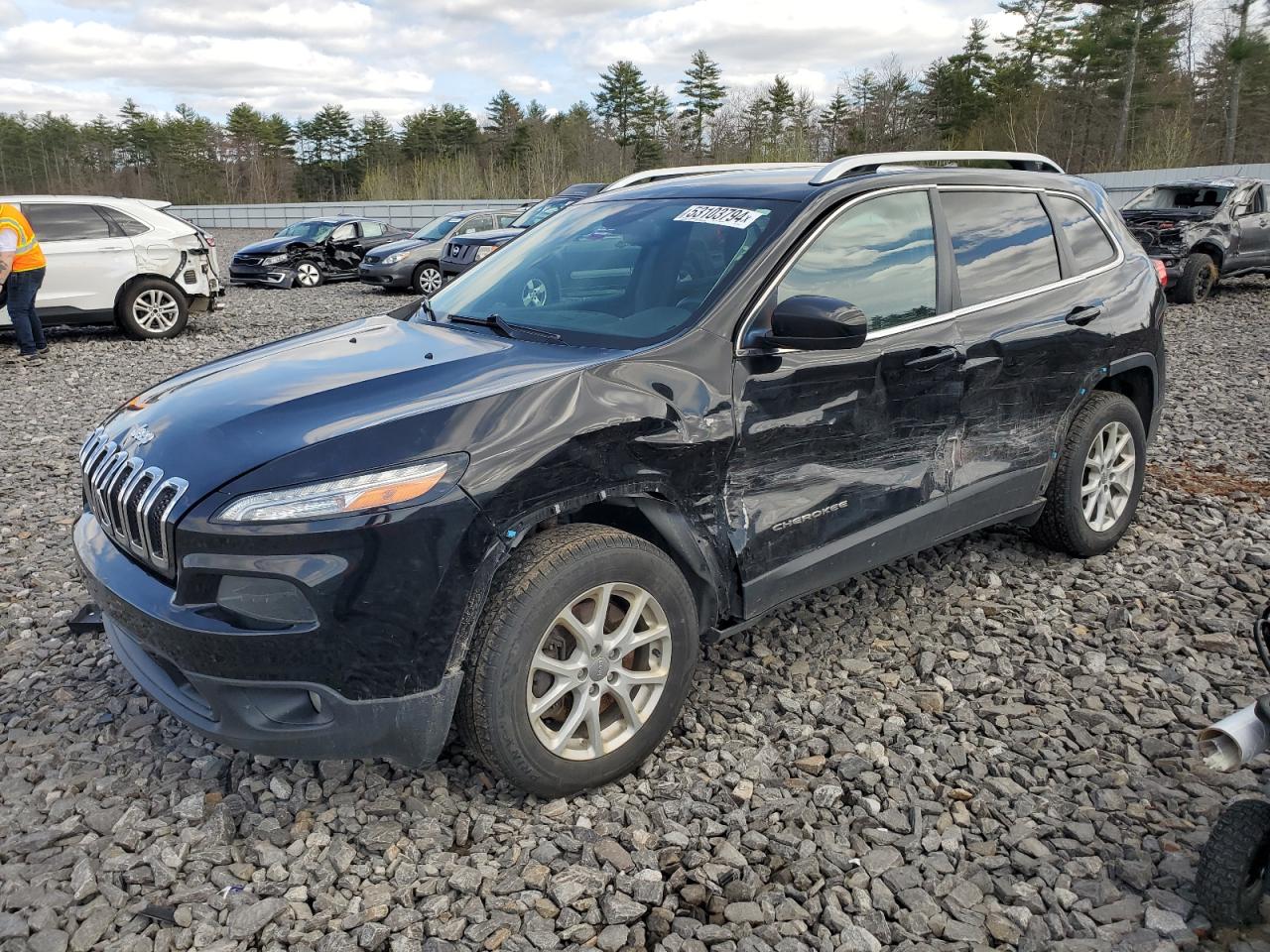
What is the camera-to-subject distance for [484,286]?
3885 millimetres

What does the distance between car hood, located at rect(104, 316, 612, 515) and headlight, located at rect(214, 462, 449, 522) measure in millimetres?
35

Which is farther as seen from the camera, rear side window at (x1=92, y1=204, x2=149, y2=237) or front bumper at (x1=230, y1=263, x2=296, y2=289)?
front bumper at (x1=230, y1=263, x2=296, y2=289)

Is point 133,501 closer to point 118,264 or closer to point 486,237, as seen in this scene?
point 118,264

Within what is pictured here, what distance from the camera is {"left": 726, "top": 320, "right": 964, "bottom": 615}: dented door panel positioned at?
3.07m

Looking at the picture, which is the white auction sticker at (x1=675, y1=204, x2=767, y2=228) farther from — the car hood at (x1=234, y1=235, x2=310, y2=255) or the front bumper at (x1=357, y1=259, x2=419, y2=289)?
the car hood at (x1=234, y1=235, x2=310, y2=255)

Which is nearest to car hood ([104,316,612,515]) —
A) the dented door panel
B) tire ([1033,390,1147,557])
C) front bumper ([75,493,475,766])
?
front bumper ([75,493,475,766])

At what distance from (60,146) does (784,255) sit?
276ft

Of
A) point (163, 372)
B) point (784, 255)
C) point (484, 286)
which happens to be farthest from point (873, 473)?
point (163, 372)

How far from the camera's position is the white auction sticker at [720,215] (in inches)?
133

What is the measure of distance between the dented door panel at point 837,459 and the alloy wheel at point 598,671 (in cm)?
41

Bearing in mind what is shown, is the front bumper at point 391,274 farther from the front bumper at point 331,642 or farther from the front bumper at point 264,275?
the front bumper at point 331,642

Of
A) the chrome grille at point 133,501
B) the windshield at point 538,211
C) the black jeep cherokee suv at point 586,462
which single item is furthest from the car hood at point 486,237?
the chrome grille at point 133,501

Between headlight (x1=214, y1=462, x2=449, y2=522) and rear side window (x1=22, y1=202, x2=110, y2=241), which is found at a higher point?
rear side window (x1=22, y1=202, x2=110, y2=241)

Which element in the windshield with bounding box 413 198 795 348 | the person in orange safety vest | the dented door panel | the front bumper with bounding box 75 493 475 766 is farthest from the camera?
the person in orange safety vest
